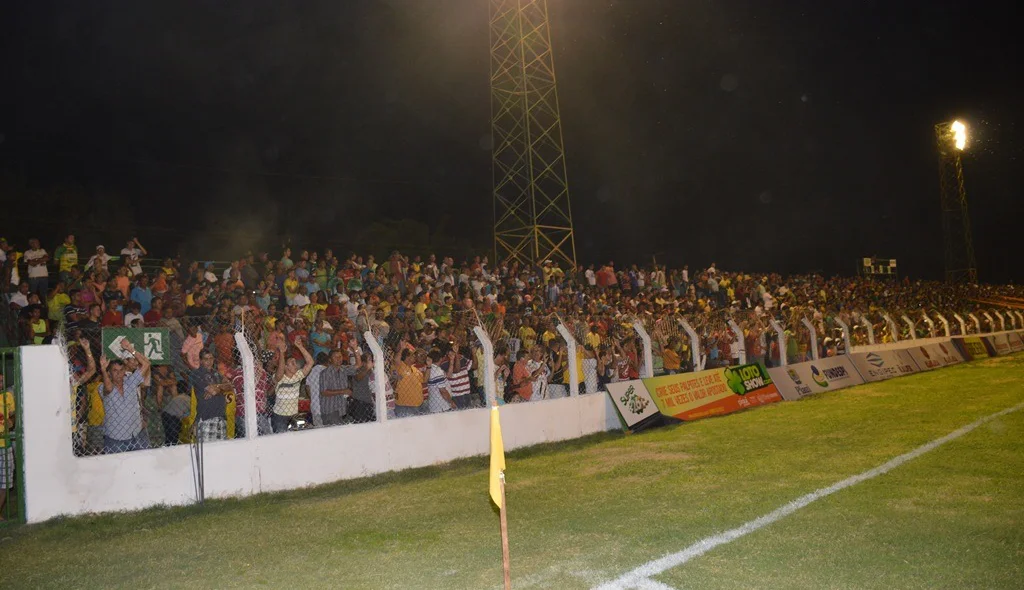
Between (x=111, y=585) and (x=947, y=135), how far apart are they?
52.9m

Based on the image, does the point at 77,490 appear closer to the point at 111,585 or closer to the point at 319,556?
the point at 111,585

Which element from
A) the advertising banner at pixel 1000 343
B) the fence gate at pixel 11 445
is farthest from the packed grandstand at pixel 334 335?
the advertising banner at pixel 1000 343

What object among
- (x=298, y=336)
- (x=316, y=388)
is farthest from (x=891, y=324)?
(x=298, y=336)

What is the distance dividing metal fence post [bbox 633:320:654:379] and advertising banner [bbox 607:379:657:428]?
0.57 meters

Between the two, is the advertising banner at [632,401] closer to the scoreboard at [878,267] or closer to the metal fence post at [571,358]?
the metal fence post at [571,358]

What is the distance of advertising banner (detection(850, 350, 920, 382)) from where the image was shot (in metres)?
21.5

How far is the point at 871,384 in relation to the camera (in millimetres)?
20234

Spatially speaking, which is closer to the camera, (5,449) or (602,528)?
(602,528)

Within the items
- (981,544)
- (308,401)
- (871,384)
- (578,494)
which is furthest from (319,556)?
(871,384)

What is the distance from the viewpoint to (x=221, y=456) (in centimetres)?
915

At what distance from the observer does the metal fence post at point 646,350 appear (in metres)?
15.0

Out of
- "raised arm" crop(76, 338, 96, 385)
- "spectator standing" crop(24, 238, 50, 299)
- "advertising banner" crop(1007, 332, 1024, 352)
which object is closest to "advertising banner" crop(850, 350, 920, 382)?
"advertising banner" crop(1007, 332, 1024, 352)

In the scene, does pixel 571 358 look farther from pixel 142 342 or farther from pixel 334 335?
pixel 142 342

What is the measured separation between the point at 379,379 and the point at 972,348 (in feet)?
81.3
